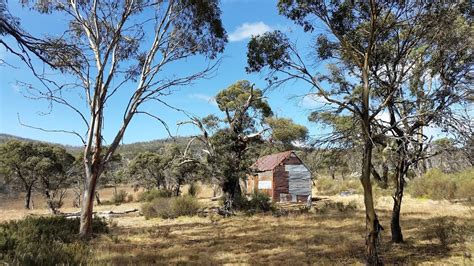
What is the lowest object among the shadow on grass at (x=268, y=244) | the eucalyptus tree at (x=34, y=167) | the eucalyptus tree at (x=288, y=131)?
the shadow on grass at (x=268, y=244)

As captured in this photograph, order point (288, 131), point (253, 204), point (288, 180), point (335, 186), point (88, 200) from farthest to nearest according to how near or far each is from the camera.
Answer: point (288, 131), point (335, 186), point (288, 180), point (253, 204), point (88, 200)

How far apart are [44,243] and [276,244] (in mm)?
6418

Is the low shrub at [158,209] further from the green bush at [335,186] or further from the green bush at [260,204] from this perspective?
the green bush at [335,186]

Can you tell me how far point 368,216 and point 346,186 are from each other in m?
31.9

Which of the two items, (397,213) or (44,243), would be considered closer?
(44,243)

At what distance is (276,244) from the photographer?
11516 millimetres

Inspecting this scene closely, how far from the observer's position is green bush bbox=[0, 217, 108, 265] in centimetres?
635

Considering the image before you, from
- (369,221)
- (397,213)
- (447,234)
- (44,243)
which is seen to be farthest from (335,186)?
(44,243)

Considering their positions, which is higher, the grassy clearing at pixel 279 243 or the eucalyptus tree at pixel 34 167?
the eucalyptus tree at pixel 34 167

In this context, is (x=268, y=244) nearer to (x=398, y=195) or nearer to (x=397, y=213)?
(x=397, y=213)

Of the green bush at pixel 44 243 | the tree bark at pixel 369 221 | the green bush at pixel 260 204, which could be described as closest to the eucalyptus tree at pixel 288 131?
the green bush at pixel 260 204

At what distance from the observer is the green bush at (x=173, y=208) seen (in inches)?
813

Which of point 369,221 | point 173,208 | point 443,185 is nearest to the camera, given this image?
point 369,221

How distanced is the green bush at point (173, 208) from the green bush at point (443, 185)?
14863 millimetres
